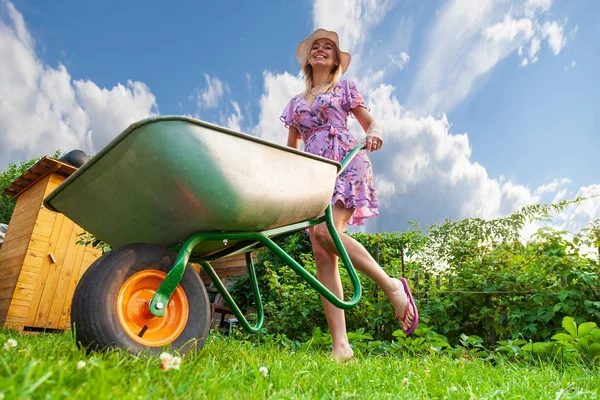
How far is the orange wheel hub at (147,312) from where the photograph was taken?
3.93 feet

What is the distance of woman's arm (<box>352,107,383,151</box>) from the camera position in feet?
6.83

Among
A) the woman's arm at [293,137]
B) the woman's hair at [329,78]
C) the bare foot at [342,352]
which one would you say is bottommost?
the bare foot at [342,352]

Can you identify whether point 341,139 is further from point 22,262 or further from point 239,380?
point 22,262

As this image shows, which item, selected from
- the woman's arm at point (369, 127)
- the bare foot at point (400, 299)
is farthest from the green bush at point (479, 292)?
the woman's arm at point (369, 127)

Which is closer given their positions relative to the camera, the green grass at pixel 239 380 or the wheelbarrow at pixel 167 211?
the green grass at pixel 239 380

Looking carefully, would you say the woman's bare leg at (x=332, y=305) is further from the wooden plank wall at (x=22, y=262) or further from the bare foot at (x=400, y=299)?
the wooden plank wall at (x=22, y=262)

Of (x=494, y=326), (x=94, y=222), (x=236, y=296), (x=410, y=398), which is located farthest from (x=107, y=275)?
(x=236, y=296)

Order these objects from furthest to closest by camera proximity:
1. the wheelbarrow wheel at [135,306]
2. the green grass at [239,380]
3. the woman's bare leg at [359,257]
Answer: the woman's bare leg at [359,257]
the wheelbarrow wheel at [135,306]
the green grass at [239,380]

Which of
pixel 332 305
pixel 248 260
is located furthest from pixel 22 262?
pixel 332 305

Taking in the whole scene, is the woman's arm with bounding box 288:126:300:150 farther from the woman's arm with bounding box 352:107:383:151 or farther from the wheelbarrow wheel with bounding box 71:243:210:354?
the wheelbarrow wheel with bounding box 71:243:210:354

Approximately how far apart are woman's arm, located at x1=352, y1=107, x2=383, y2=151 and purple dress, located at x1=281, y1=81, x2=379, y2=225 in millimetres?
36

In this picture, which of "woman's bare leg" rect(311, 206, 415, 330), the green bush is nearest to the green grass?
"woman's bare leg" rect(311, 206, 415, 330)

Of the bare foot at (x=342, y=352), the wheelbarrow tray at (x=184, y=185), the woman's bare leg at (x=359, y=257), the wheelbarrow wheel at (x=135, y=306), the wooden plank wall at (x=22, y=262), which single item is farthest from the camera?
the wooden plank wall at (x=22, y=262)

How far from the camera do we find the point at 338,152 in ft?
7.05
